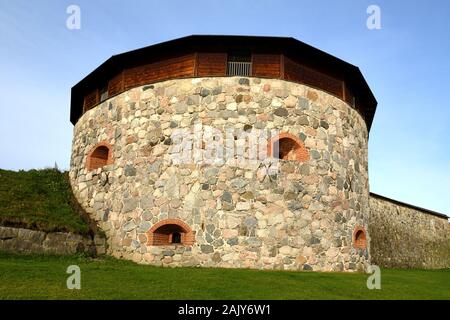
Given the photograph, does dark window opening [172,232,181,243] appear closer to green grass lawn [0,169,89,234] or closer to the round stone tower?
the round stone tower

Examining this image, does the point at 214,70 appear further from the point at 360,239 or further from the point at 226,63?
the point at 360,239

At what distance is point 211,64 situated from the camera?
41.1 ft

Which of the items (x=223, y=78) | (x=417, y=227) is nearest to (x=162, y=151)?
(x=223, y=78)

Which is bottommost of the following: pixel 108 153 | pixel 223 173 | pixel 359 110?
pixel 223 173

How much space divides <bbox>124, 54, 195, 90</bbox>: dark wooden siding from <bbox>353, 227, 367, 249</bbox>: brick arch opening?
6.75 metres

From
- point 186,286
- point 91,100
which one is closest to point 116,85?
point 91,100

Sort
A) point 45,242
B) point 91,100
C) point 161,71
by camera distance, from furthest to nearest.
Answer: point 91,100
point 161,71
point 45,242

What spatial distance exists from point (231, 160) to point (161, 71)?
11.8 feet

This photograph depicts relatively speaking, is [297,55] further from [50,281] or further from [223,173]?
[50,281]

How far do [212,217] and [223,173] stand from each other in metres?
1.20

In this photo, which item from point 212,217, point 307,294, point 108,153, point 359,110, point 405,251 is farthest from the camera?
point 405,251

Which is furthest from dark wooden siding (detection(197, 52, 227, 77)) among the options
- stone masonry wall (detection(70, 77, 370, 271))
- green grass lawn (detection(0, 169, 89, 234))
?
green grass lawn (detection(0, 169, 89, 234))

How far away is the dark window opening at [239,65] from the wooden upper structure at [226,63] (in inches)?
2.3

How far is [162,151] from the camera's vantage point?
12.1 meters
